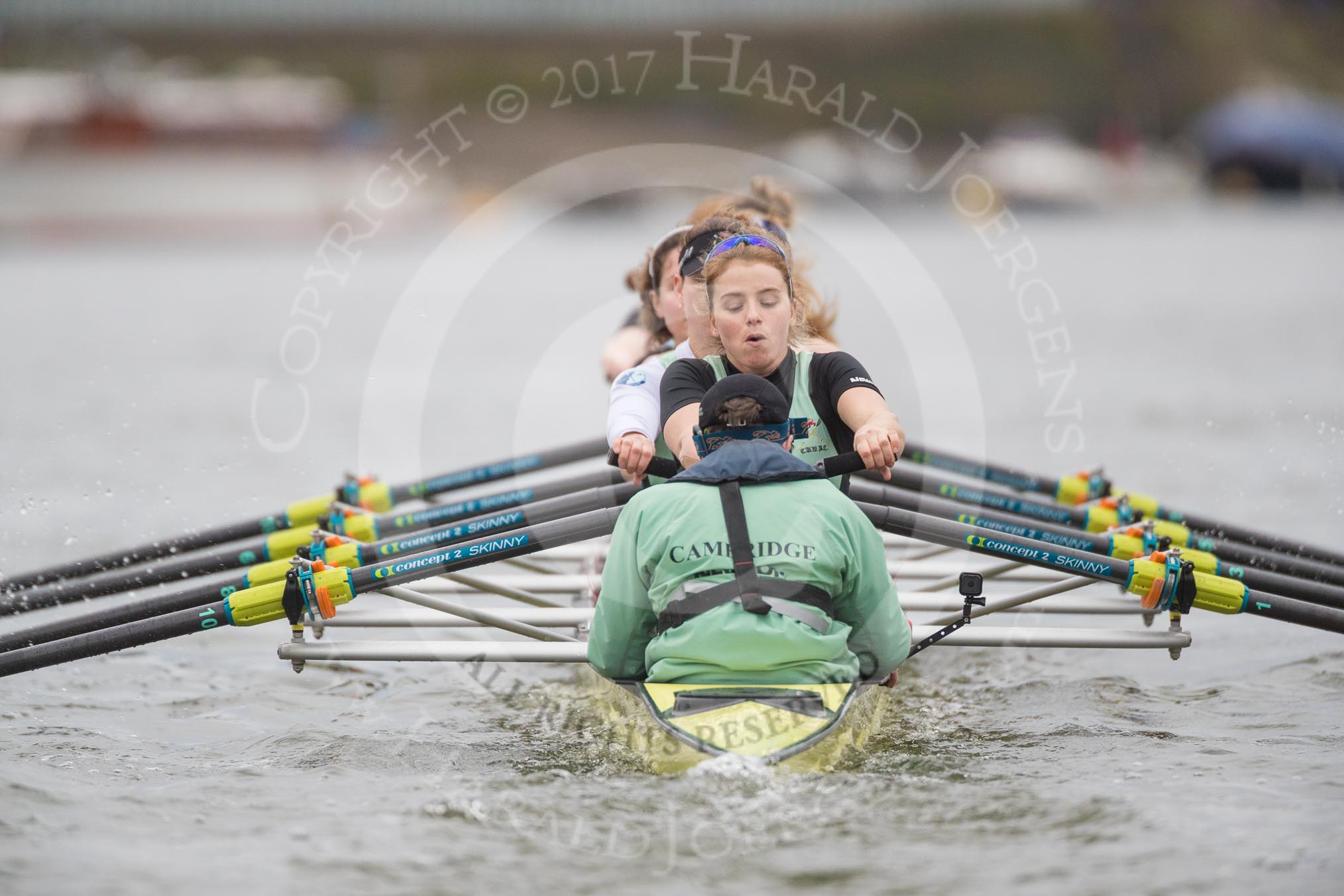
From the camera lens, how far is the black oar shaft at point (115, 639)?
7012 mm

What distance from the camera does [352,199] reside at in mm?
81312

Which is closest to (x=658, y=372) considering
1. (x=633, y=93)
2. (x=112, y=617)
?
(x=112, y=617)

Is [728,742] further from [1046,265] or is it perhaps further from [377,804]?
[1046,265]

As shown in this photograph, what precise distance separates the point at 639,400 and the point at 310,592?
1862mm

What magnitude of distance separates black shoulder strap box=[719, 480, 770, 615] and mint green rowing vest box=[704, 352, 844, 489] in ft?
3.64

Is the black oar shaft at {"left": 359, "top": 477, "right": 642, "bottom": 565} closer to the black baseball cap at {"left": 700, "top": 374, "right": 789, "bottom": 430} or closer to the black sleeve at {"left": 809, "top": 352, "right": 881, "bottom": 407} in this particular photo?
the black sleeve at {"left": 809, "top": 352, "right": 881, "bottom": 407}

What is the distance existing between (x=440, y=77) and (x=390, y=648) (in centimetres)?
16147

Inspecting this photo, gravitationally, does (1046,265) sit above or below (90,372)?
above

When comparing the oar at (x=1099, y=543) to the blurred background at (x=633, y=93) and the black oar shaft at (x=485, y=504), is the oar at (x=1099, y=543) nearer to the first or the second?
the black oar shaft at (x=485, y=504)

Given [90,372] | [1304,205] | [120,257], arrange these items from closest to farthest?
1. [90,372]
2. [120,257]
3. [1304,205]

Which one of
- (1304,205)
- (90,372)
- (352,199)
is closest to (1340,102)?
(1304,205)

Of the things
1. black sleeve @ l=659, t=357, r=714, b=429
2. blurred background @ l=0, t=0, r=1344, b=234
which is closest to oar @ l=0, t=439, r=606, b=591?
black sleeve @ l=659, t=357, r=714, b=429

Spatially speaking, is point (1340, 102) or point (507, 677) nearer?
point (507, 677)

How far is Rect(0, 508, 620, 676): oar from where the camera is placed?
7004mm
